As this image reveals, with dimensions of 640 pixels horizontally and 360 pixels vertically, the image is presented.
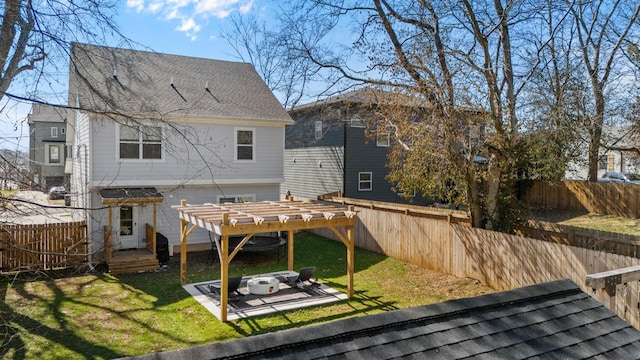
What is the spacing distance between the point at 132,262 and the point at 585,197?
2380cm

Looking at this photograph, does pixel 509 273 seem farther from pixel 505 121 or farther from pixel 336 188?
pixel 336 188

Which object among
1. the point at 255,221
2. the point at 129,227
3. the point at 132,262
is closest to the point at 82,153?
the point at 129,227

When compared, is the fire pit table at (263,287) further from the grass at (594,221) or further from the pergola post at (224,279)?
the grass at (594,221)

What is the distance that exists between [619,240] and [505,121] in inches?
165

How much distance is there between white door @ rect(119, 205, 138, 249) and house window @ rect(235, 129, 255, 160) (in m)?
4.53

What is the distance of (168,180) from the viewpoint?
16.5 meters

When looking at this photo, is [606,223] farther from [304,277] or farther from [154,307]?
[154,307]

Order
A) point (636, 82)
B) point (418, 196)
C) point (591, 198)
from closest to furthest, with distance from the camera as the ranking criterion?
point (636, 82) < point (591, 198) < point (418, 196)

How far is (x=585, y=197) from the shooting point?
981 inches

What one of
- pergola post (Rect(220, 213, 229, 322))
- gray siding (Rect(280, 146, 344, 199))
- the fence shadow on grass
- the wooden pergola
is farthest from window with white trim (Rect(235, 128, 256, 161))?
the fence shadow on grass

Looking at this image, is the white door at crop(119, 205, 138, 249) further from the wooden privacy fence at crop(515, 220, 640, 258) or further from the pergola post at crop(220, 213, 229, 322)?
the wooden privacy fence at crop(515, 220, 640, 258)

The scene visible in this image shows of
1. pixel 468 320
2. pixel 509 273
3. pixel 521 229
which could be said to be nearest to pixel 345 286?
pixel 509 273

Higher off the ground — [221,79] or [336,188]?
[221,79]

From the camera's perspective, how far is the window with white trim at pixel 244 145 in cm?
1795
